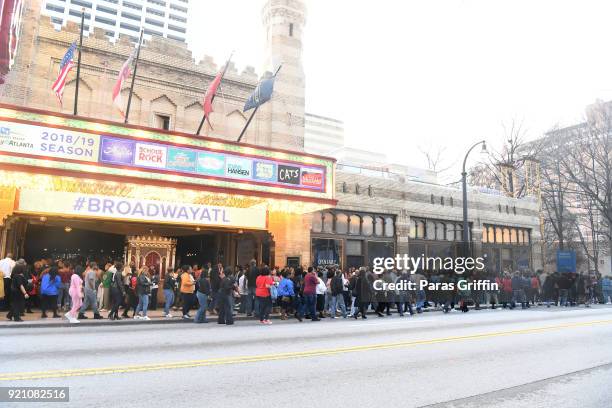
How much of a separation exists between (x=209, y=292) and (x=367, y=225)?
12.5 meters

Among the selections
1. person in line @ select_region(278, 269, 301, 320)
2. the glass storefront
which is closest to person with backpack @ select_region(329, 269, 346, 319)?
person in line @ select_region(278, 269, 301, 320)

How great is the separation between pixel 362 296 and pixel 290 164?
21.2 ft

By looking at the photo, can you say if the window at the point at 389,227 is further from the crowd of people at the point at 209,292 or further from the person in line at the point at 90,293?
the person in line at the point at 90,293

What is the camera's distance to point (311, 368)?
22.9 feet

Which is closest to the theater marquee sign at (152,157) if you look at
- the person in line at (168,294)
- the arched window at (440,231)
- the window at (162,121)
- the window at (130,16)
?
the person in line at (168,294)

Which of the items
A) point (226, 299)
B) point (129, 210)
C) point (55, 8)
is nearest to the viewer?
point (226, 299)

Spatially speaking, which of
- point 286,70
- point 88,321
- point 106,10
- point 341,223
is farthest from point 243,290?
point 106,10

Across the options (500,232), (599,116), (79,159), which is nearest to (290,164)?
(79,159)

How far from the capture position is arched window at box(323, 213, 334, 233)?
77.9 feet

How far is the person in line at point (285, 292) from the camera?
632 inches

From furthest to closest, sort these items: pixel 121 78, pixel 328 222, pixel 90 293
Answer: pixel 328 222 < pixel 121 78 < pixel 90 293

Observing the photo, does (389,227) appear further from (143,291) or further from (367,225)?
(143,291)

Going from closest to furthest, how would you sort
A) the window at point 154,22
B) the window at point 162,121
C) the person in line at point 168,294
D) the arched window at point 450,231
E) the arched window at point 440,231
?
1. the person in line at point 168,294
2. the window at point 162,121
3. the arched window at point 440,231
4. the arched window at point 450,231
5. the window at point 154,22

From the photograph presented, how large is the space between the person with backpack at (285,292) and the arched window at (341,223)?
7.94 metres
